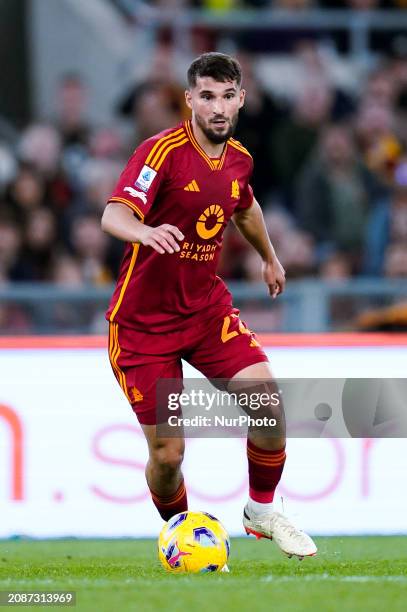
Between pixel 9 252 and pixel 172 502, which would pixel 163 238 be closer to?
pixel 172 502

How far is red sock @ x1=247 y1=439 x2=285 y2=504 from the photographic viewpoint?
6879mm

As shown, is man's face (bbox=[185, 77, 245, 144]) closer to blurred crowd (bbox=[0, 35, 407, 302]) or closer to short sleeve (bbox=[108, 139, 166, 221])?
short sleeve (bbox=[108, 139, 166, 221])

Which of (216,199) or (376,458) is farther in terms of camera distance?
(376,458)

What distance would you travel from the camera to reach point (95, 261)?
1150cm

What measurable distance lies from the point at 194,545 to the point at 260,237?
1.66 meters

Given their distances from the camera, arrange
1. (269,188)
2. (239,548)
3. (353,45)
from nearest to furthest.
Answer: (239,548) < (269,188) < (353,45)

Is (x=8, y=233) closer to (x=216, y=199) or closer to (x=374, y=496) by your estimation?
(x=374, y=496)

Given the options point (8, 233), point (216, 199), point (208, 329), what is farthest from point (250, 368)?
point (8, 233)

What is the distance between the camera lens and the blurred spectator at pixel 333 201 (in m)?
12.5

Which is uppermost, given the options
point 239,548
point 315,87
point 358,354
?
point 315,87

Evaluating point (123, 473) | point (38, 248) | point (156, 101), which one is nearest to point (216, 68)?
point (123, 473)

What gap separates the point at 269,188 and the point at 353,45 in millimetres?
2660

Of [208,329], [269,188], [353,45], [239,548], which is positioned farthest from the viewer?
[353,45]

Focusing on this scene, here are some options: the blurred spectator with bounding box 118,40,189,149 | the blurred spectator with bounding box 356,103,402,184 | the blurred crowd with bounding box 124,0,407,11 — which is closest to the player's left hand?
the blurred spectator with bounding box 118,40,189,149
